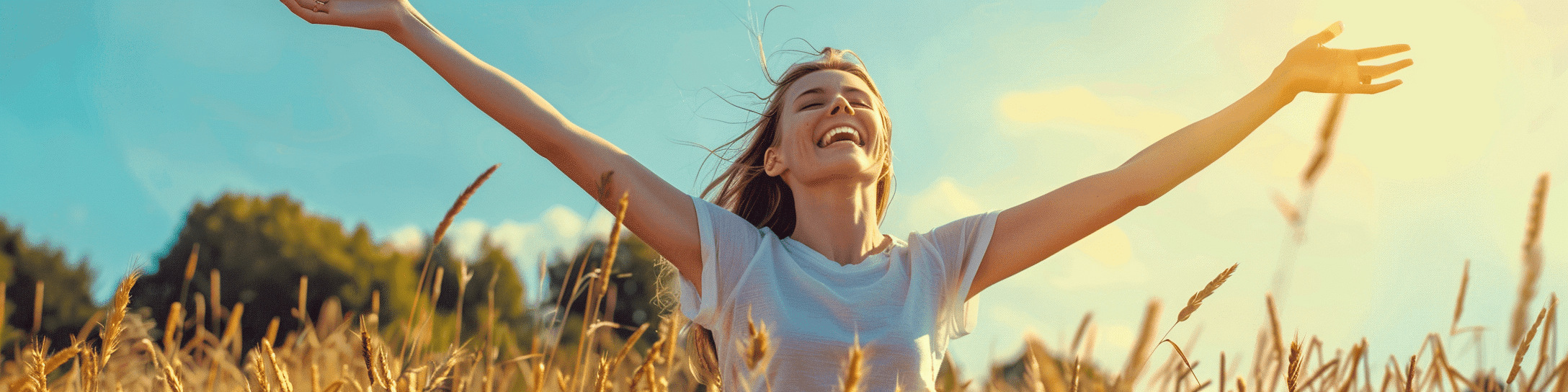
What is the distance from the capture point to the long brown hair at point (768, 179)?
3254mm

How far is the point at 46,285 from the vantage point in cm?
1734

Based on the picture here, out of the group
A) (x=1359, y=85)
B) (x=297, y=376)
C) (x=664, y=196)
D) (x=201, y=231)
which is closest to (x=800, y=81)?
(x=664, y=196)

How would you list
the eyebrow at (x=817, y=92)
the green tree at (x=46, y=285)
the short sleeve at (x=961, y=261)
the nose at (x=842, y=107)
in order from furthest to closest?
the green tree at (x=46, y=285), the eyebrow at (x=817, y=92), the nose at (x=842, y=107), the short sleeve at (x=961, y=261)

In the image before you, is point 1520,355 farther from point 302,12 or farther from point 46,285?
point 46,285

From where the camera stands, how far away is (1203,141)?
8.52ft

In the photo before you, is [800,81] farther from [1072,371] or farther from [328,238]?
[328,238]

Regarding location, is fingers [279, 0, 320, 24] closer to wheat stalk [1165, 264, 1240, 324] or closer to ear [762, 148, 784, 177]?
ear [762, 148, 784, 177]

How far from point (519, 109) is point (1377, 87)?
2419 millimetres

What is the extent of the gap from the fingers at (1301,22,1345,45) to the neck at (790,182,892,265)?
1.39 meters

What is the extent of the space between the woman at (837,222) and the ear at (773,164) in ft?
0.05

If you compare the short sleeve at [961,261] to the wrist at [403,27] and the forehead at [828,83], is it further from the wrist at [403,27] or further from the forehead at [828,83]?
the wrist at [403,27]

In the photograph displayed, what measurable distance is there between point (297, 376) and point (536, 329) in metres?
2.95

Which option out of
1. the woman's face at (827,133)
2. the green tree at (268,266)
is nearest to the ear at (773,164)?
the woman's face at (827,133)

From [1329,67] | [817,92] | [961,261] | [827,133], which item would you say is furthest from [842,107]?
[1329,67]
